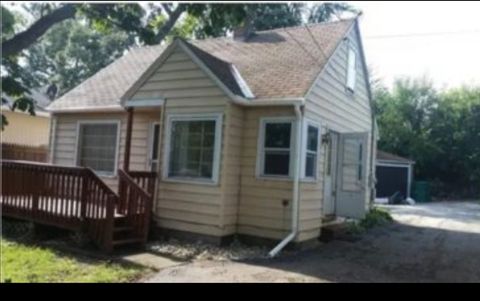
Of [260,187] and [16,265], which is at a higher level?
[260,187]

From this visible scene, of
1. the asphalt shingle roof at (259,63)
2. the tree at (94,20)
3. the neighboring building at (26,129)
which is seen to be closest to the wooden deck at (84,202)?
the asphalt shingle roof at (259,63)

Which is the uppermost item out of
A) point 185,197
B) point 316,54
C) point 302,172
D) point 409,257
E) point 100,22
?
point 316,54

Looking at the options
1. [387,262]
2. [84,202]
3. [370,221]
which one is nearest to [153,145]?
[84,202]

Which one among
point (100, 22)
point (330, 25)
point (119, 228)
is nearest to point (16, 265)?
point (119, 228)

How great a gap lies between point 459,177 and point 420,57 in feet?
3.15

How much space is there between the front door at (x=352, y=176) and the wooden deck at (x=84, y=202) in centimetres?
418

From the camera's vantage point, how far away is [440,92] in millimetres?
3375

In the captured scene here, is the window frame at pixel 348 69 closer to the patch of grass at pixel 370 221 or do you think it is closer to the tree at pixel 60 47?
the patch of grass at pixel 370 221

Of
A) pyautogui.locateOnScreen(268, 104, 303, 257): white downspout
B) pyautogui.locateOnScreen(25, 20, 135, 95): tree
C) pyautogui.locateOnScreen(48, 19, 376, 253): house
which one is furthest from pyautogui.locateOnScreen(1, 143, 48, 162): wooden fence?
pyautogui.locateOnScreen(25, 20, 135, 95): tree

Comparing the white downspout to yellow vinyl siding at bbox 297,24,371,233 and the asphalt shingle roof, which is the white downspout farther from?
the asphalt shingle roof

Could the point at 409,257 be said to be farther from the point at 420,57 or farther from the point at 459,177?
the point at 420,57

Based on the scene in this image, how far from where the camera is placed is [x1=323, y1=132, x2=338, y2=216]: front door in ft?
31.6

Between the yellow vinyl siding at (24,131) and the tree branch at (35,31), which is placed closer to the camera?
the tree branch at (35,31)

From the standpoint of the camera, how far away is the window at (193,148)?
782 centimetres
